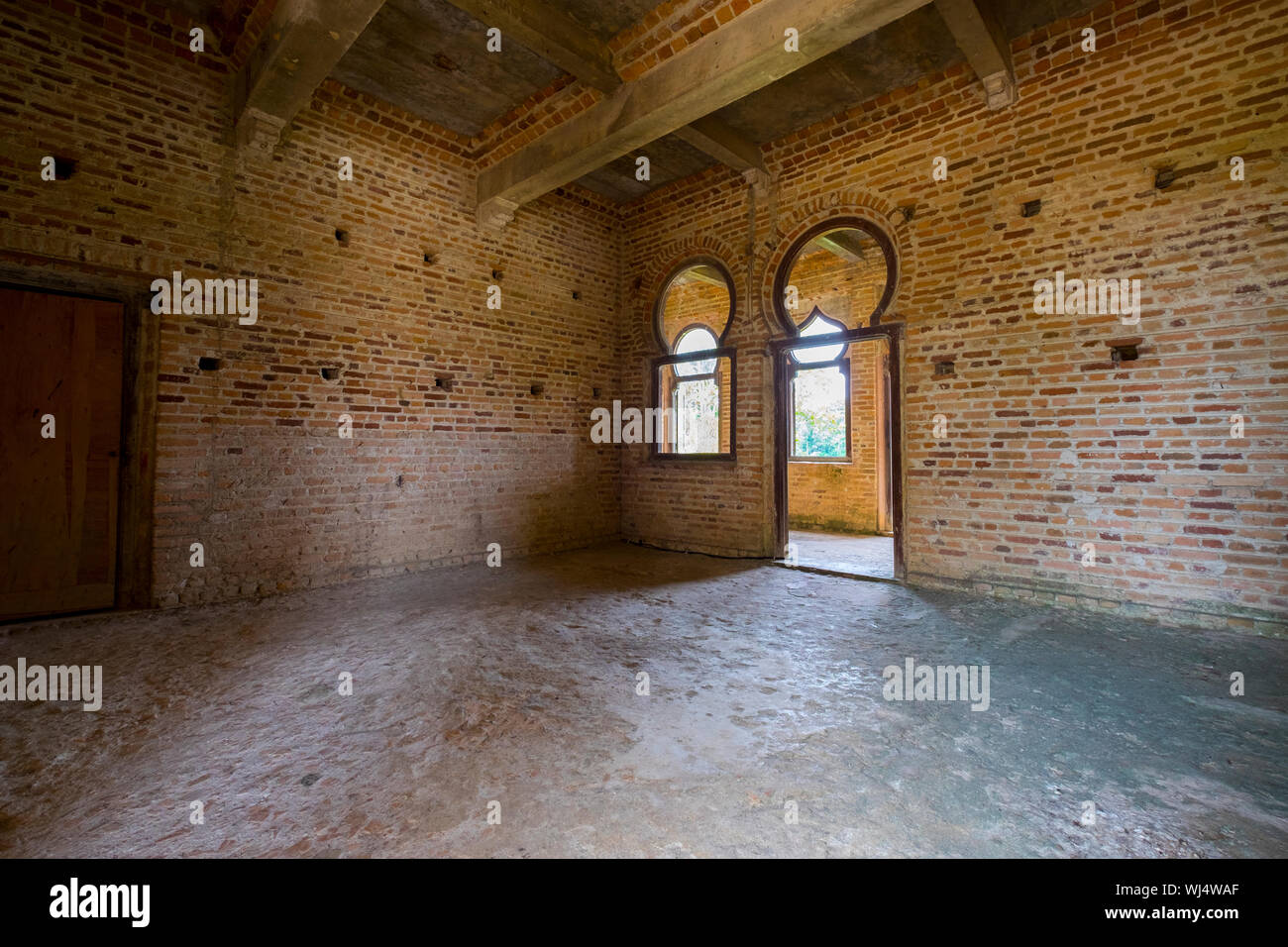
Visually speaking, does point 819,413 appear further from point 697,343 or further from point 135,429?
point 135,429

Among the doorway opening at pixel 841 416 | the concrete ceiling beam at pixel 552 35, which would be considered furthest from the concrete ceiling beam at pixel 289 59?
the doorway opening at pixel 841 416

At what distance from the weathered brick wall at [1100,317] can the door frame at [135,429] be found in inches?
256

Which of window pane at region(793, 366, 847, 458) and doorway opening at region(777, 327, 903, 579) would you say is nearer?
doorway opening at region(777, 327, 903, 579)

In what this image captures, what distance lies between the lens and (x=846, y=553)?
7.12 metres

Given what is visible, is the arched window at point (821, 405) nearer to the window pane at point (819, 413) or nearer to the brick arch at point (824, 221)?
the window pane at point (819, 413)

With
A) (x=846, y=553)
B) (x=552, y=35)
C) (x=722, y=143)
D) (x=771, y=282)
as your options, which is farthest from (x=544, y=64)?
(x=846, y=553)

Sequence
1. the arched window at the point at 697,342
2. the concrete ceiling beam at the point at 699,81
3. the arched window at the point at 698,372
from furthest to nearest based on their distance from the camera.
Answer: the arched window at the point at 697,342 < the arched window at the point at 698,372 < the concrete ceiling beam at the point at 699,81

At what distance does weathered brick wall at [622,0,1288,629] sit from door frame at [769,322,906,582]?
0.38ft

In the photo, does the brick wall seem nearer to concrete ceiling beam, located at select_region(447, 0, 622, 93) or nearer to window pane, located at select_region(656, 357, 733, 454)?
concrete ceiling beam, located at select_region(447, 0, 622, 93)

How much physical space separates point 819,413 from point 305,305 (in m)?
8.49

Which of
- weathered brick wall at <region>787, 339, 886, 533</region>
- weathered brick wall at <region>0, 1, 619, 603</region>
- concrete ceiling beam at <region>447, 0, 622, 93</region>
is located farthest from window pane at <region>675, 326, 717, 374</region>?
concrete ceiling beam at <region>447, 0, 622, 93</region>

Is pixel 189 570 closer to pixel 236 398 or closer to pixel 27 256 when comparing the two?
pixel 236 398

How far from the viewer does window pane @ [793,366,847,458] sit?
10016 millimetres

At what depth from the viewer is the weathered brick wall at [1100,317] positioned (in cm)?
383
